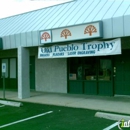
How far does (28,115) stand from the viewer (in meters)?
7.88

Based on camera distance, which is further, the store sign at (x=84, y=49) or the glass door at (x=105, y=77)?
the glass door at (x=105, y=77)

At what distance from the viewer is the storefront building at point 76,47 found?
8539 mm

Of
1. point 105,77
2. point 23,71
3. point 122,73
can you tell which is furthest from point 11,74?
point 122,73

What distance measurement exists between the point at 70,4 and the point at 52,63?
3.78 metres

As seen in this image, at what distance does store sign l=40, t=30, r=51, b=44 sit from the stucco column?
5.58 feet

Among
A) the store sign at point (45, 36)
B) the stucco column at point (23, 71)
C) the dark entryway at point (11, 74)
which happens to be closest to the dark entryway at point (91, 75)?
the stucco column at point (23, 71)

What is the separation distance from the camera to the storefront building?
854cm

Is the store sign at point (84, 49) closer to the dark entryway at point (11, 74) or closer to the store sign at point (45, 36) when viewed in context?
the store sign at point (45, 36)

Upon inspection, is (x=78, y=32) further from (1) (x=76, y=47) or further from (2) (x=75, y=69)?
(2) (x=75, y=69)

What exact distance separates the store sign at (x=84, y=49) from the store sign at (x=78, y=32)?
415 mm

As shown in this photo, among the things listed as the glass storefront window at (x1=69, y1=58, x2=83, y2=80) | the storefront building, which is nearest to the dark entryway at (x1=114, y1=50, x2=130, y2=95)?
the storefront building

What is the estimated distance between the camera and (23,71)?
1156 cm

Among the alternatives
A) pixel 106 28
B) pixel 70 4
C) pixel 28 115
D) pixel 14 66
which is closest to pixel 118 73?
pixel 106 28

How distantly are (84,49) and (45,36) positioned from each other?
2097 mm
